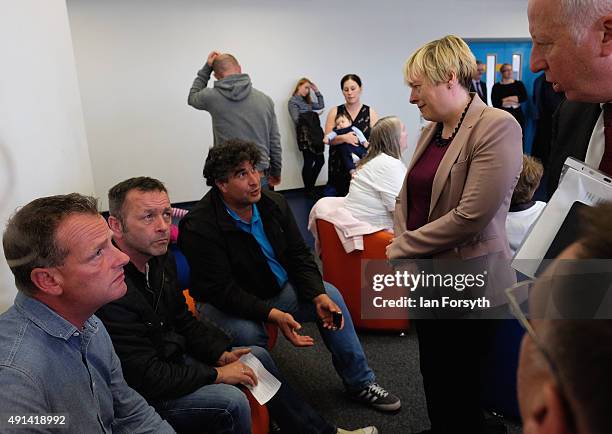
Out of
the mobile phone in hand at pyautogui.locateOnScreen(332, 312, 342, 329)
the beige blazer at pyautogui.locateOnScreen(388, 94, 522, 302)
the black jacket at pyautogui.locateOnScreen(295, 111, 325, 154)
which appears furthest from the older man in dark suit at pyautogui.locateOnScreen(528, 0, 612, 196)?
the black jacket at pyautogui.locateOnScreen(295, 111, 325, 154)

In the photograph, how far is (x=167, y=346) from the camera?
1.61 m

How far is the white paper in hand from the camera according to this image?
1.65 metres

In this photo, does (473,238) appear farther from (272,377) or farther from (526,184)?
(272,377)

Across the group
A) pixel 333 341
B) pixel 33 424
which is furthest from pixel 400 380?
pixel 33 424

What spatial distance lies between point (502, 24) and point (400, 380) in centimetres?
717

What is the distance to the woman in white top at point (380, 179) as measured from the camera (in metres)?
2.62

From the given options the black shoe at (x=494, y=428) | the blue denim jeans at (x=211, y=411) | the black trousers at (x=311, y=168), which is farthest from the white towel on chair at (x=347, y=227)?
the black trousers at (x=311, y=168)

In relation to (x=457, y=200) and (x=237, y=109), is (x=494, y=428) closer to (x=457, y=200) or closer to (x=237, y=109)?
(x=457, y=200)

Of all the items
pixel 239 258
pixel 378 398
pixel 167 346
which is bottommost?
pixel 378 398

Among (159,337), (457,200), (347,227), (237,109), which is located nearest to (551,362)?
(457,200)

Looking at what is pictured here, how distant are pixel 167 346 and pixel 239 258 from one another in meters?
0.57

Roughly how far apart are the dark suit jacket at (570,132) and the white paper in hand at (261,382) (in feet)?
3.87

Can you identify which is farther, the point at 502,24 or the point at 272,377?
the point at 502,24

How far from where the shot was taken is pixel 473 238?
1485mm
